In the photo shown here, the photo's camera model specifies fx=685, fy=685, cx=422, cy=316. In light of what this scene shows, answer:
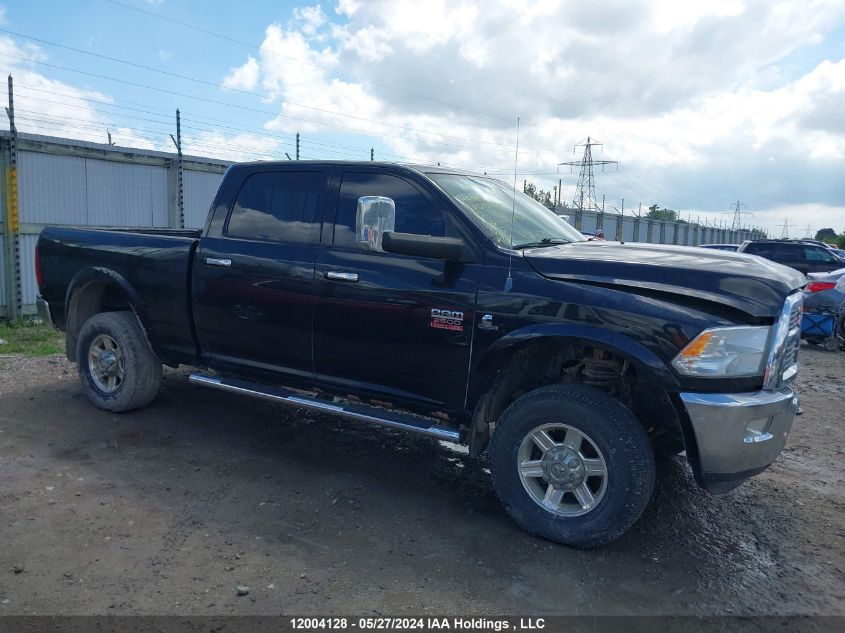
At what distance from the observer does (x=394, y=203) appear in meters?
4.26

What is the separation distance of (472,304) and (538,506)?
1.18 metres

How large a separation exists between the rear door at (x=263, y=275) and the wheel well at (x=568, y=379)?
1308mm

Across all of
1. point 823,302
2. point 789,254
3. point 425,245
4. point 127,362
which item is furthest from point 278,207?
point 789,254

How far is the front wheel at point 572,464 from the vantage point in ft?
11.5

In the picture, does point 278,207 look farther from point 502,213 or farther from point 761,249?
point 761,249

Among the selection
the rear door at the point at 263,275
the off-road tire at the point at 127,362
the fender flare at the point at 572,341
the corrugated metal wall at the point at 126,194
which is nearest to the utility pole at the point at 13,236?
the corrugated metal wall at the point at 126,194

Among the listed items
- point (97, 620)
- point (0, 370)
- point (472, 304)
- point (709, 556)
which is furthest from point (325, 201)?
point (0, 370)

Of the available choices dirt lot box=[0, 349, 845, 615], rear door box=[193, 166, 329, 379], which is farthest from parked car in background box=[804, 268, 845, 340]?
rear door box=[193, 166, 329, 379]

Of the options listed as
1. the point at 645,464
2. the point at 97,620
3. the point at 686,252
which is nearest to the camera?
the point at 97,620

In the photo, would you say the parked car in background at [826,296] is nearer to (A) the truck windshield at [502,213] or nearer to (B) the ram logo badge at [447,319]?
(A) the truck windshield at [502,213]

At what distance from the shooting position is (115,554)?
3506mm

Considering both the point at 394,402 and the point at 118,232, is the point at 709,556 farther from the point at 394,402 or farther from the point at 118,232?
the point at 118,232

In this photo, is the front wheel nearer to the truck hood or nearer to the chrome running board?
the chrome running board

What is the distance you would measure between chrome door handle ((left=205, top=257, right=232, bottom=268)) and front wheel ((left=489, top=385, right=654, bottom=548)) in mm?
2322
